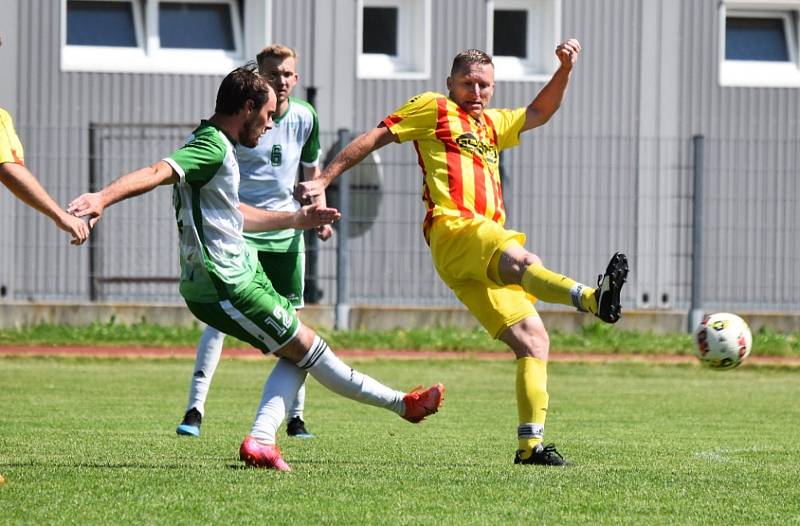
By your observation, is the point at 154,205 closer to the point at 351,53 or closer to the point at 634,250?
the point at 351,53

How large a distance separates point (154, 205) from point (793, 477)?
1106 cm

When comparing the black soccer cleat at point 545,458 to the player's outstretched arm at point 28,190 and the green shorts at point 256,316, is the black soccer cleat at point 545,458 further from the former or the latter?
the player's outstretched arm at point 28,190

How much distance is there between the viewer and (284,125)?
887 centimetres

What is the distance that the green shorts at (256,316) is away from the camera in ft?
21.2

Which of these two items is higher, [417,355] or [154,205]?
[154,205]

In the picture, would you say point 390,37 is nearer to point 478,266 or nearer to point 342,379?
point 478,266

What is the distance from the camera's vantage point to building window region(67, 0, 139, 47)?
57.3ft

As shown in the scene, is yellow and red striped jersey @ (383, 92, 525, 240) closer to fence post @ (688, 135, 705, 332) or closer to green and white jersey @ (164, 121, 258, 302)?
green and white jersey @ (164, 121, 258, 302)

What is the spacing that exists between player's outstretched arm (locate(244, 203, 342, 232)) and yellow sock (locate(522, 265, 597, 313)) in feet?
3.33

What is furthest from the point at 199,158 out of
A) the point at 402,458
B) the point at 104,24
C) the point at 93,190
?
the point at 104,24

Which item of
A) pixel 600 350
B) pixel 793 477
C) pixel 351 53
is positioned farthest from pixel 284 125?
pixel 351 53

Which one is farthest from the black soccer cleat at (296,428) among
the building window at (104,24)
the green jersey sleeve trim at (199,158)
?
the building window at (104,24)

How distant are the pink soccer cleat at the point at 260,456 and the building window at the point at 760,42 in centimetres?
1322

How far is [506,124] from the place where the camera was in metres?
8.05
